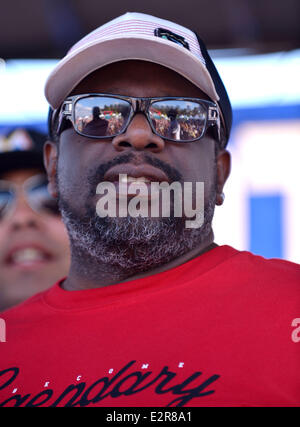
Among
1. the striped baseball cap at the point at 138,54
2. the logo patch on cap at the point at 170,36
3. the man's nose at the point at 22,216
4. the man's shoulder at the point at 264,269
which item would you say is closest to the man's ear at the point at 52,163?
the striped baseball cap at the point at 138,54

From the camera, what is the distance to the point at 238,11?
11.6 feet

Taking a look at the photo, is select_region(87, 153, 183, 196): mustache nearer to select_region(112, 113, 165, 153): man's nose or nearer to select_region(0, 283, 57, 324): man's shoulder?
select_region(112, 113, 165, 153): man's nose

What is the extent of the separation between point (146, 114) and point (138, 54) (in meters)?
0.19

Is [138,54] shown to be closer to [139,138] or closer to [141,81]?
[141,81]

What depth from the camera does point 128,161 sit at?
1.42 meters

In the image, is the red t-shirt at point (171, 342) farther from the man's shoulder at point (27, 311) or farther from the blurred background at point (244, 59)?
the blurred background at point (244, 59)

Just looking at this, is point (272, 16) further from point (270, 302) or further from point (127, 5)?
point (270, 302)

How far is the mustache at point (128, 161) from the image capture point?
4.65ft

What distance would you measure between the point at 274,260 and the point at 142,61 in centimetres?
66

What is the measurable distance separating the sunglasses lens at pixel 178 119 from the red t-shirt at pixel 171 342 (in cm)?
33

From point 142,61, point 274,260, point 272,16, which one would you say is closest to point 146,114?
point 142,61

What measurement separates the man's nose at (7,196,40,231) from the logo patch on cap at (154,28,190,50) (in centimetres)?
129
